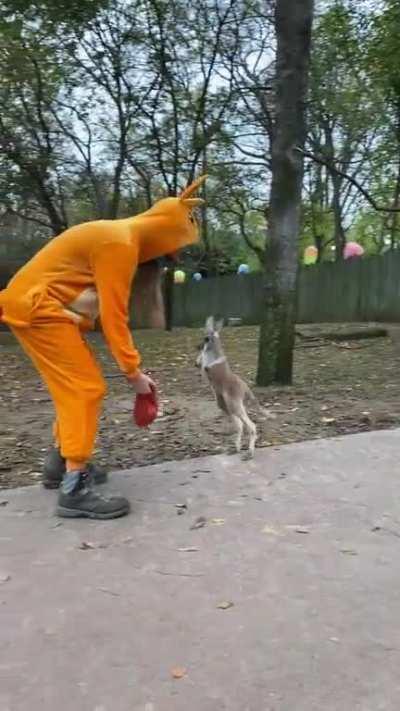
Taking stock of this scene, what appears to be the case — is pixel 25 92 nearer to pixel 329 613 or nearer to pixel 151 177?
pixel 151 177

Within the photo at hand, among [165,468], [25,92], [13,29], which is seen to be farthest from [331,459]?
[25,92]

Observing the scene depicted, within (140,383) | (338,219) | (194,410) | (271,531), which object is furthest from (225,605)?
(338,219)

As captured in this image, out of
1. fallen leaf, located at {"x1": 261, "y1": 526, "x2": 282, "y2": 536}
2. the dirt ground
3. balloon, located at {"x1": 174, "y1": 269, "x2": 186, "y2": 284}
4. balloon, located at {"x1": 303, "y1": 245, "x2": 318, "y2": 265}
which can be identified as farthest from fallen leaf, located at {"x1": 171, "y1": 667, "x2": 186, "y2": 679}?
balloon, located at {"x1": 303, "y1": 245, "x2": 318, "y2": 265}

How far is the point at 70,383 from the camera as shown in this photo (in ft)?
11.9

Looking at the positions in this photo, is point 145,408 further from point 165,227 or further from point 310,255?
point 310,255

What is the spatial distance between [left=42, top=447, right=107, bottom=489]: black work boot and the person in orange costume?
0.26 meters

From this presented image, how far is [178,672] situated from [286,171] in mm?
5599

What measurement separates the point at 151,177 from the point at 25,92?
4713 millimetres

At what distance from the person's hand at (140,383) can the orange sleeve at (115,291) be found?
12cm

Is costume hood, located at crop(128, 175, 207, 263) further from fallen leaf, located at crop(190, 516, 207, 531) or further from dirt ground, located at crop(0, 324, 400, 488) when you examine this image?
dirt ground, located at crop(0, 324, 400, 488)

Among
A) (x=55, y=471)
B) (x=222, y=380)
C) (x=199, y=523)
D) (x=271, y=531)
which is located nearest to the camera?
(x=271, y=531)

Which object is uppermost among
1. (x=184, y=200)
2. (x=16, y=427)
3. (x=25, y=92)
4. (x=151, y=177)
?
(x=25, y=92)

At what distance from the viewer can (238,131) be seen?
63.8ft

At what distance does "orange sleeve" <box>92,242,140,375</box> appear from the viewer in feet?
11.6
